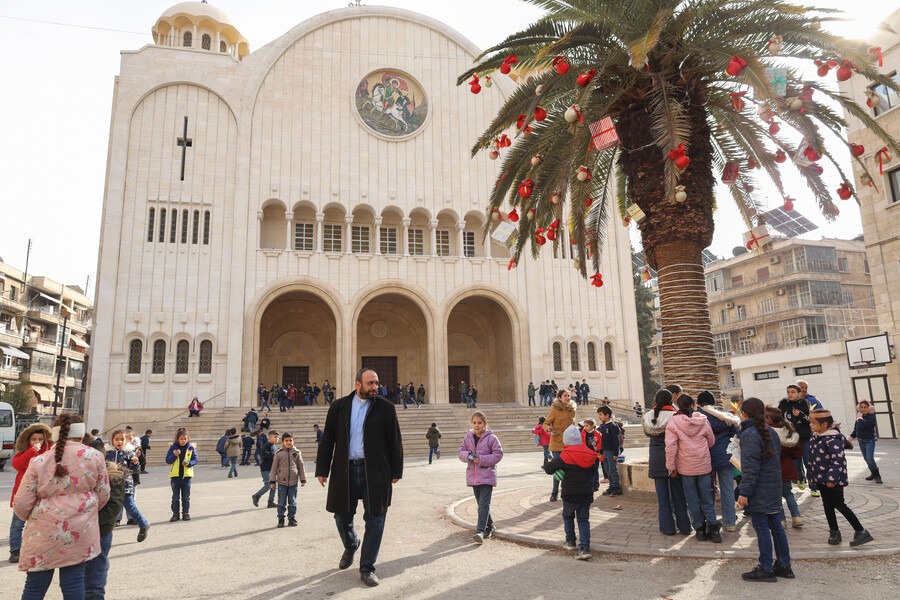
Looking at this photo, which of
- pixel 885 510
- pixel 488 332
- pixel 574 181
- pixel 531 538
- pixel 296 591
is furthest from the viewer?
pixel 488 332

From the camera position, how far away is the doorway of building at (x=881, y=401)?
833 inches

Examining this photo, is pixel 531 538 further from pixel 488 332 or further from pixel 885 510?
pixel 488 332

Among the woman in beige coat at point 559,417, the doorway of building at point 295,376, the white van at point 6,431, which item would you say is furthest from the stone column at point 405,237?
the woman in beige coat at point 559,417

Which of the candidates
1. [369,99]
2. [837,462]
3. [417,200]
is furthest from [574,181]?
[369,99]

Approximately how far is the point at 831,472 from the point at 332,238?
2671cm

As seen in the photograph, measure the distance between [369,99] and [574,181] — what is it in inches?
910

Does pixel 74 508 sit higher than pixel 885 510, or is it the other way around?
pixel 74 508

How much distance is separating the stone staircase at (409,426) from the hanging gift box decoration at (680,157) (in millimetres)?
15135

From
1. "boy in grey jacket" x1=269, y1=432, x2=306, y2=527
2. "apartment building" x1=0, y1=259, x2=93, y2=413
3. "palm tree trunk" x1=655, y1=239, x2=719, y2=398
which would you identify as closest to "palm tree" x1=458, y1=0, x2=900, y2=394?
"palm tree trunk" x1=655, y1=239, x2=719, y2=398

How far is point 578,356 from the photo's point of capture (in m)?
30.7

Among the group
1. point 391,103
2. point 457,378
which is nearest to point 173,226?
point 391,103

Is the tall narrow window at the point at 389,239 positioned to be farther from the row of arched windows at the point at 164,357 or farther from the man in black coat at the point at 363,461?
the man in black coat at the point at 363,461

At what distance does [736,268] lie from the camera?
44688 millimetres

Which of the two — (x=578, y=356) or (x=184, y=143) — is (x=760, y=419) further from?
(x=184, y=143)
